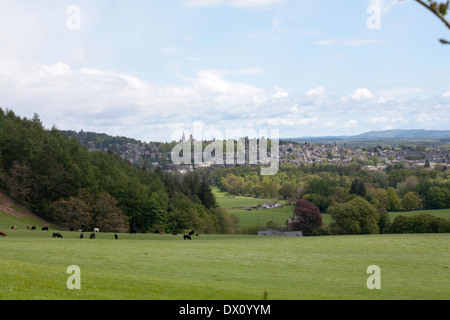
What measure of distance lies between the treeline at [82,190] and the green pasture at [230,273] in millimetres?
52734

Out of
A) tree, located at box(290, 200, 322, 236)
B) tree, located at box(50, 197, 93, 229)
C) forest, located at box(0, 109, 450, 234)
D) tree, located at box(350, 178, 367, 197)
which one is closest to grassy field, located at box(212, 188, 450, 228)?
forest, located at box(0, 109, 450, 234)

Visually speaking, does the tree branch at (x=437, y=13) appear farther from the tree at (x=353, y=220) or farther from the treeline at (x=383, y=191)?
the treeline at (x=383, y=191)

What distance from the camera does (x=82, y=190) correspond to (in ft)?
301

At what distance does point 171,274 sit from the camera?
23172mm

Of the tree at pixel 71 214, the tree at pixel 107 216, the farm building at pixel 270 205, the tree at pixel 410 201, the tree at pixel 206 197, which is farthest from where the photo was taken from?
the farm building at pixel 270 205

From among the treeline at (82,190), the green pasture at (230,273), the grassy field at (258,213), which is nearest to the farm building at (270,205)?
the grassy field at (258,213)

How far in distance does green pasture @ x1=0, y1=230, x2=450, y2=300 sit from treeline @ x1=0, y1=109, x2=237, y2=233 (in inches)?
2076

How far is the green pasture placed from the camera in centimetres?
1644

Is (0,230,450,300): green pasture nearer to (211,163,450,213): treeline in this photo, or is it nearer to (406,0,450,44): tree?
(406,0,450,44): tree

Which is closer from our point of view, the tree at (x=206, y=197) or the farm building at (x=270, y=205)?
the tree at (x=206, y=197)

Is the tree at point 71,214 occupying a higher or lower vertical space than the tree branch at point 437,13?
lower

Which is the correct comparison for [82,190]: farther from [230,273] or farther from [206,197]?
[230,273]

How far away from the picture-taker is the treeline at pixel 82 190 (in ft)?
Result: 280
